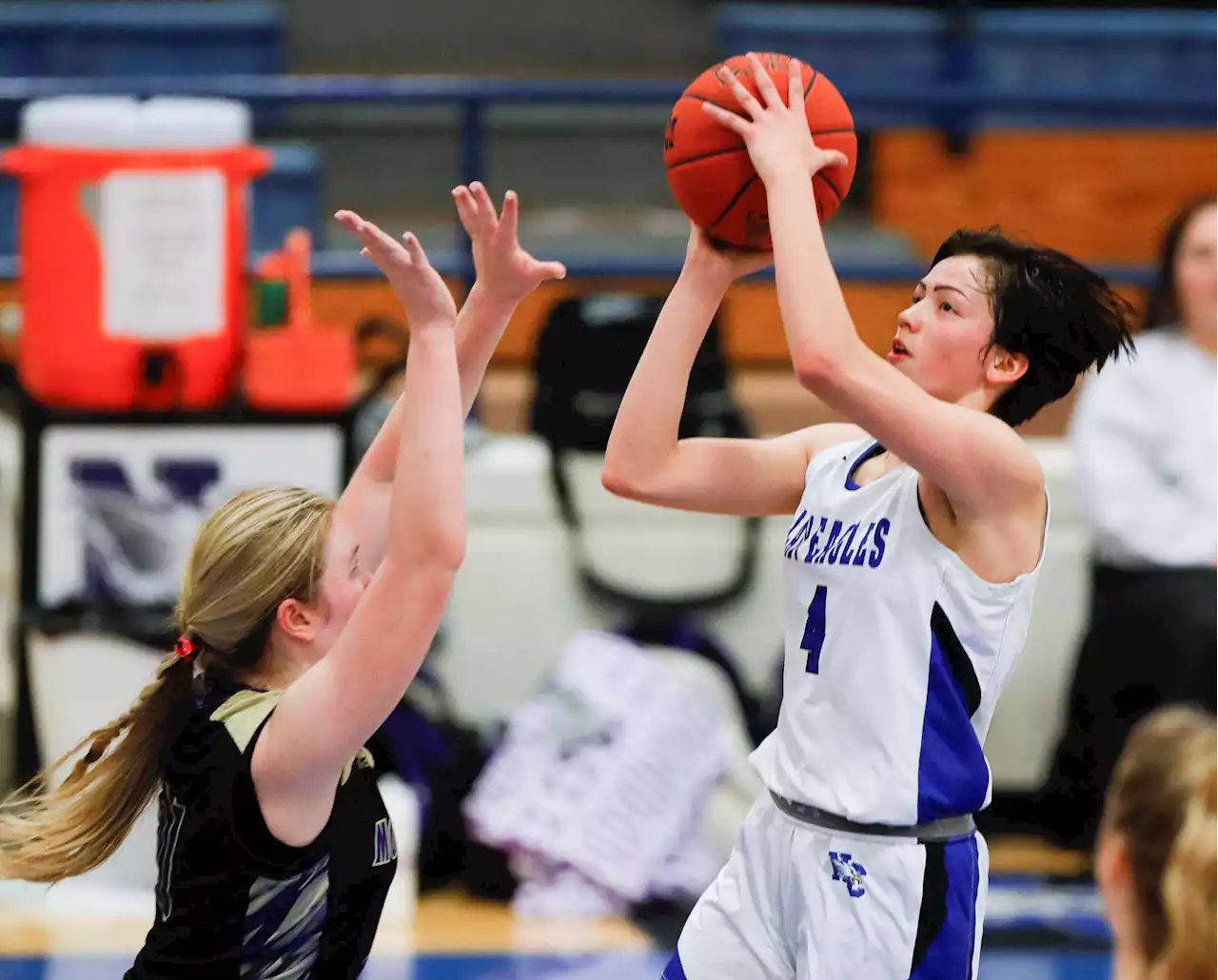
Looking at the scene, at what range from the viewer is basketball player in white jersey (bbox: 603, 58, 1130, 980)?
270 cm

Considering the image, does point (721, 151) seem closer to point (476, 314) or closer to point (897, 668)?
point (476, 314)

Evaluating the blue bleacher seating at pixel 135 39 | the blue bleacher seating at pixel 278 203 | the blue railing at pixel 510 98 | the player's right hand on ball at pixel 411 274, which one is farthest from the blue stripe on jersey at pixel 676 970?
the blue bleacher seating at pixel 135 39

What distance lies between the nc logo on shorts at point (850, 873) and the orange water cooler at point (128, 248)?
2968 millimetres

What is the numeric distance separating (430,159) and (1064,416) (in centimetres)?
325

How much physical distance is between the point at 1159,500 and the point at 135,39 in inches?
206

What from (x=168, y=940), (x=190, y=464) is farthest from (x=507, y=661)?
(x=168, y=940)

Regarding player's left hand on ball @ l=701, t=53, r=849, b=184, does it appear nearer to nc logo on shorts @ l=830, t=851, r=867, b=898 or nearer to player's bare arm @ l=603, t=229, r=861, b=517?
player's bare arm @ l=603, t=229, r=861, b=517

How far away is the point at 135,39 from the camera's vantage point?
8.59 meters

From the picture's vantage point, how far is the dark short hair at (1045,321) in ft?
9.03

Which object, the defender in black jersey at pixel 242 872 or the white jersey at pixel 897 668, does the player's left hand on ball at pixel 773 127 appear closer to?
the white jersey at pixel 897 668

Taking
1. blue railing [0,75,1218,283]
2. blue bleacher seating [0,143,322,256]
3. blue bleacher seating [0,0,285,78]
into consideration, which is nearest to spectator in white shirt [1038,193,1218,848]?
blue railing [0,75,1218,283]

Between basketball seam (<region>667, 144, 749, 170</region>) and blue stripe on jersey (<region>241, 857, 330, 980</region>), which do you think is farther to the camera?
basketball seam (<region>667, 144, 749, 170</region>)

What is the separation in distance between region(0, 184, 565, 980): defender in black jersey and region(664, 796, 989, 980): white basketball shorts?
0.54 meters

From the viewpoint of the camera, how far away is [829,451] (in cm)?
301
